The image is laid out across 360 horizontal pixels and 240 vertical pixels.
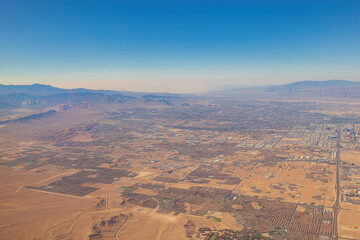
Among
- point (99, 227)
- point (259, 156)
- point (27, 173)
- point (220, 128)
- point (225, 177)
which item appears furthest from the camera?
point (220, 128)

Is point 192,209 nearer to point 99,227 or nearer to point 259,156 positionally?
point 99,227

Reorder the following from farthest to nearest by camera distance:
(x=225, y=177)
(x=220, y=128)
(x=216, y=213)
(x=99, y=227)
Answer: (x=220, y=128), (x=225, y=177), (x=216, y=213), (x=99, y=227)

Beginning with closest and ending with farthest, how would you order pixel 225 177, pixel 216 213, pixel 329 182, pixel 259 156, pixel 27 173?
pixel 216 213
pixel 329 182
pixel 225 177
pixel 27 173
pixel 259 156

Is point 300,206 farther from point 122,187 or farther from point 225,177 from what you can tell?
point 122,187

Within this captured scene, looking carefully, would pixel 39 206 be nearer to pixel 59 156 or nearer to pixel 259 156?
pixel 59 156

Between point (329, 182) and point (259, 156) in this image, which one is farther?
point (259, 156)

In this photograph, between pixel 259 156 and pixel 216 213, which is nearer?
pixel 216 213

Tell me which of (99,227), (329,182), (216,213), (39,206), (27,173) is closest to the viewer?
(99,227)

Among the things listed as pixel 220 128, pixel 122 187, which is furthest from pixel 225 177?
pixel 220 128

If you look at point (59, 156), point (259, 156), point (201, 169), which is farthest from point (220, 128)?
point (59, 156)
